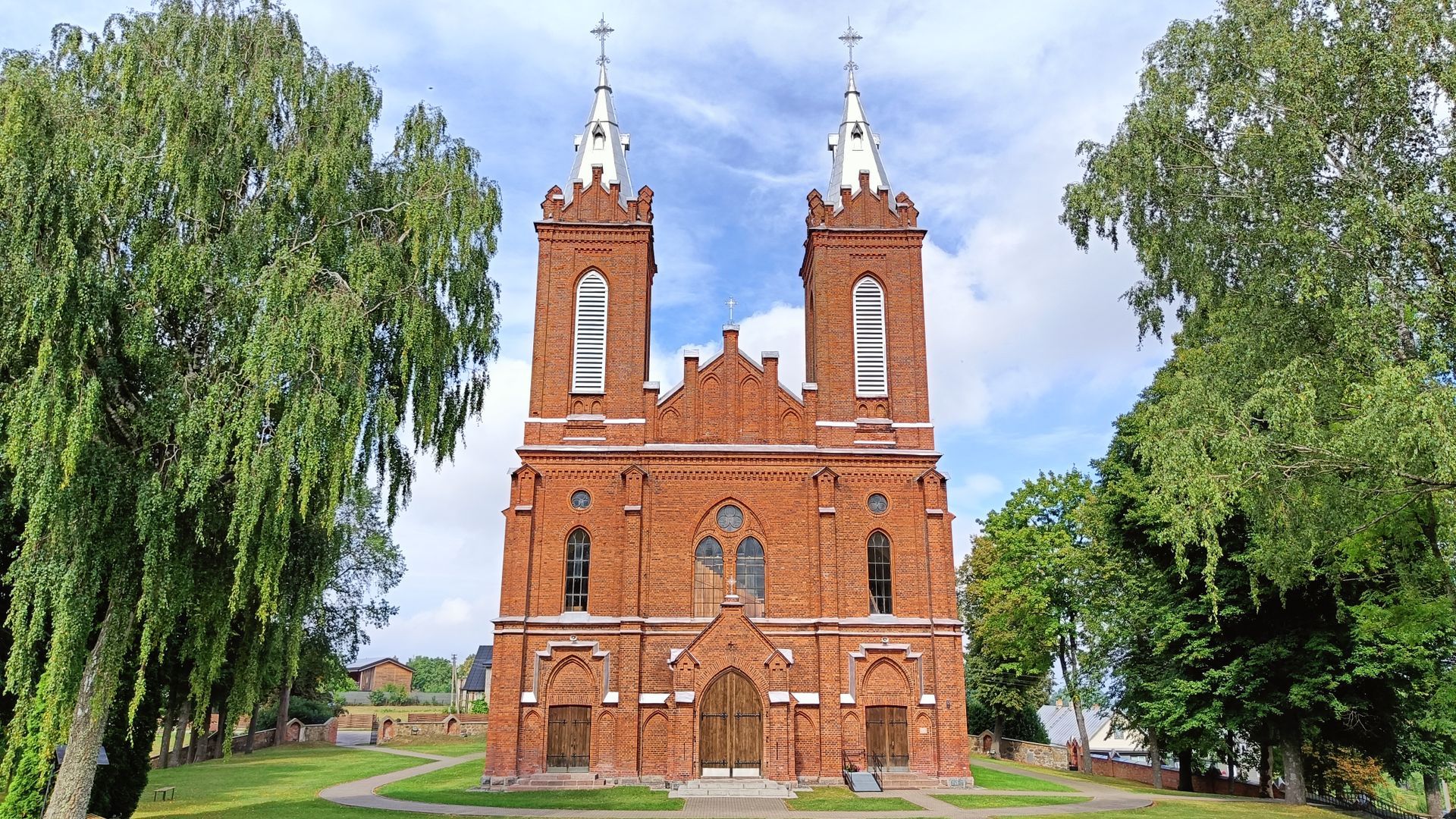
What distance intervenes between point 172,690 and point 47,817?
62.4 feet

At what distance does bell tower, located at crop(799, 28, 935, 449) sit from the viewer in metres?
28.8

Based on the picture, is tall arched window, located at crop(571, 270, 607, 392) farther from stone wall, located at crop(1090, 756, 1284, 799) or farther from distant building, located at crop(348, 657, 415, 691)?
distant building, located at crop(348, 657, 415, 691)

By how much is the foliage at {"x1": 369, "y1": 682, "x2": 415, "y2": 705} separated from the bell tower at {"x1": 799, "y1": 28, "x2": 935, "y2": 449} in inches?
3062

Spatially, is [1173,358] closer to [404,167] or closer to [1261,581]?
[1261,581]

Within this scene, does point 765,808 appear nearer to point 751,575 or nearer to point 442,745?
point 751,575

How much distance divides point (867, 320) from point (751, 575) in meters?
8.59

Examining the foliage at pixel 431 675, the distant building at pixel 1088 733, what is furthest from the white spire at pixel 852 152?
the foliage at pixel 431 675

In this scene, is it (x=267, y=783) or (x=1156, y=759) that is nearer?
(x=267, y=783)

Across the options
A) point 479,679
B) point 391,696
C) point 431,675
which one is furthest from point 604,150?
point 431,675

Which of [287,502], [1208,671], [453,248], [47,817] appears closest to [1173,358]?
[1208,671]

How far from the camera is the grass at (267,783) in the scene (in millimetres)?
20672

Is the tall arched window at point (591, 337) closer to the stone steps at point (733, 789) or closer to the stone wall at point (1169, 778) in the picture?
the stone steps at point (733, 789)

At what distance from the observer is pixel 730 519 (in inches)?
1097

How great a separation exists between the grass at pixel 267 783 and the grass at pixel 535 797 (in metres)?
1.69
